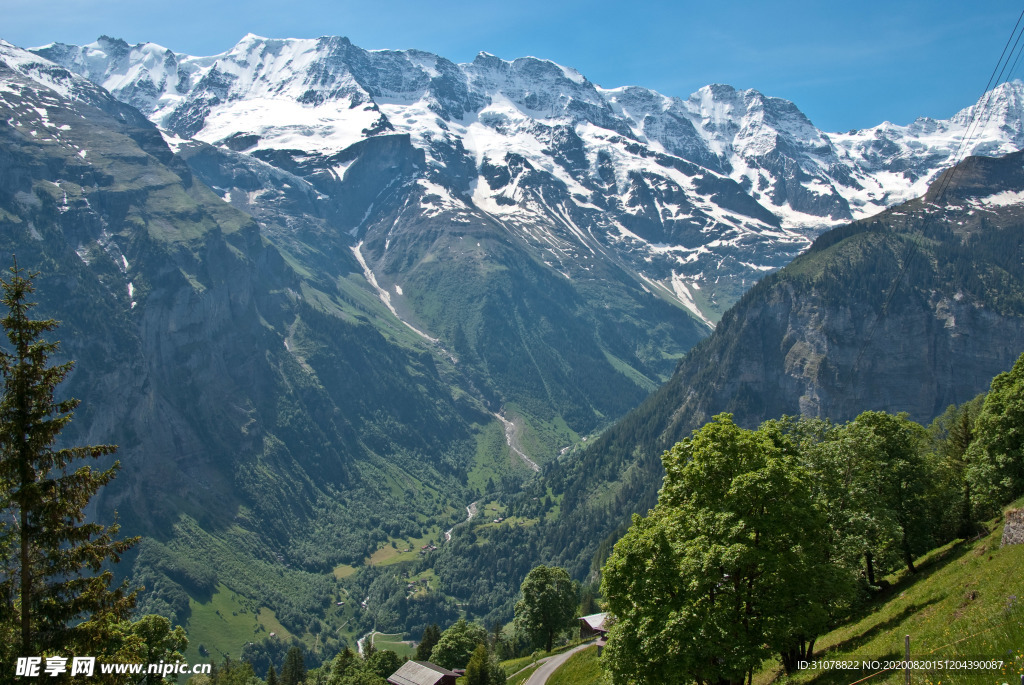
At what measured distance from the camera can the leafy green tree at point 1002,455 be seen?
46938 millimetres

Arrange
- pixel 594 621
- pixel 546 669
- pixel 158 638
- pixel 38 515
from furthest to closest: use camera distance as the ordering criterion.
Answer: pixel 594 621
pixel 546 669
pixel 158 638
pixel 38 515

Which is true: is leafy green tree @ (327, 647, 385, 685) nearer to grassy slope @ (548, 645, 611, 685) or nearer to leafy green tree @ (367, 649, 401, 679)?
leafy green tree @ (367, 649, 401, 679)

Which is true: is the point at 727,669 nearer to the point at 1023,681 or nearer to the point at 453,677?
the point at 1023,681

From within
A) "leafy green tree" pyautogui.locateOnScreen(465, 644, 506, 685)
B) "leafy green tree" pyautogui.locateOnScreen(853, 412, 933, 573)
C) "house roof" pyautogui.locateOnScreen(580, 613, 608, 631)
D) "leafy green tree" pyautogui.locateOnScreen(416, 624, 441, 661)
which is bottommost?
"leafy green tree" pyautogui.locateOnScreen(416, 624, 441, 661)

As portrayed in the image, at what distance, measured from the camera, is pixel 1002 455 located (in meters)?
47.8

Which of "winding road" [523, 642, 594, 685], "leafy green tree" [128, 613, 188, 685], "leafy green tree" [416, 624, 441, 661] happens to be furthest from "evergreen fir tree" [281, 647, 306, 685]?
"leafy green tree" [128, 613, 188, 685]

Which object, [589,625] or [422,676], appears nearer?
[422,676]

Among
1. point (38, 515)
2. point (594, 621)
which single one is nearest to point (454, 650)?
point (594, 621)

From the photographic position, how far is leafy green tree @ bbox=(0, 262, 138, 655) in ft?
81.2

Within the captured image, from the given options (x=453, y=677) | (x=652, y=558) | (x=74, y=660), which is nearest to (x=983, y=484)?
(x=652, y=558)

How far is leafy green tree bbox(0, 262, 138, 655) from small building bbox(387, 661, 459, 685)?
62220mm

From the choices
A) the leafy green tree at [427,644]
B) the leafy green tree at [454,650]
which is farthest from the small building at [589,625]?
the leafy green tree at [427,644]

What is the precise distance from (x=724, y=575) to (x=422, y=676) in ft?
201

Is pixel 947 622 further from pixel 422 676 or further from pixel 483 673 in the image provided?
pixel 422 676
